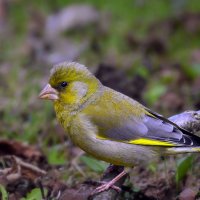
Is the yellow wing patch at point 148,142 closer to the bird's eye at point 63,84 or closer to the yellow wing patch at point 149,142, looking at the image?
the yellow wing patch at point 149,142

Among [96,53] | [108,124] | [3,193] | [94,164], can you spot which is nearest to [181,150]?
[108,124]

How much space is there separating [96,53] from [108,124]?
3.49 metres

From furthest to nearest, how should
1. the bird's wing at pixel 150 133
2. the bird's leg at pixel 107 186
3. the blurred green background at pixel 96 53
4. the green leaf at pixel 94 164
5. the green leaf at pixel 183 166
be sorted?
the blurred green background at pixel 96 53
the green leaf at pixel 94 164
the green leaf at pixel 183 166
the bird's wing at pixel 150 133
the bird's leg at pixel 107 186

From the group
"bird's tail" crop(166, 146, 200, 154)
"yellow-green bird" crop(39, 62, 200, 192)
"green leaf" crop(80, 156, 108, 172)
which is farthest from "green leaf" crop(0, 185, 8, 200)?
"bird's tail" crop(166, 146, 200, 154)

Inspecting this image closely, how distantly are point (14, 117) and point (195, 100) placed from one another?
1792mm

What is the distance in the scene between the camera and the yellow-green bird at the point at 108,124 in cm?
432

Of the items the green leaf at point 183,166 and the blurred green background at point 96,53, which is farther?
the blurred green background at point 96,53

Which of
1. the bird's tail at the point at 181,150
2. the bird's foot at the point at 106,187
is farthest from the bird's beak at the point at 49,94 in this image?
the bird's tail at the point at 181,150

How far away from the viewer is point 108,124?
4.46m

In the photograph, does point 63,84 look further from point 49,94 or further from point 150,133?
point 150,133

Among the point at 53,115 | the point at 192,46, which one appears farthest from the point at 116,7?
the point at 53,115

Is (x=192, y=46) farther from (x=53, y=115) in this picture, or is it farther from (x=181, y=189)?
(x=181, y=189)

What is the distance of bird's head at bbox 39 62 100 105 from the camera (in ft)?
15.2

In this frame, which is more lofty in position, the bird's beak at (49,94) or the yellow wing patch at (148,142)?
the bird's beak at (49,94)
